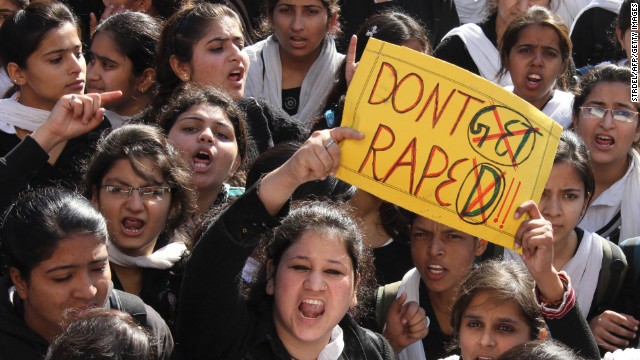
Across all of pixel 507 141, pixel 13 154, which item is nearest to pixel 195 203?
pixel 13 154

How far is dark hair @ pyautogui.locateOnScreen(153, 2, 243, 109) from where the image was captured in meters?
5.45

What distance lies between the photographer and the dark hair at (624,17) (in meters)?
6.26

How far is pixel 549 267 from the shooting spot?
363 centimetres

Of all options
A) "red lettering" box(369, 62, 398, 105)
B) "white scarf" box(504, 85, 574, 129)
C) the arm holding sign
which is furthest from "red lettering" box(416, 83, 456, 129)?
"white scarf" box(504, 85, 574, 129)

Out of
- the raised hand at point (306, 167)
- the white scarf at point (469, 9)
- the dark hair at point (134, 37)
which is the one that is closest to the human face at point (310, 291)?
the raised hand at point (306, 167)

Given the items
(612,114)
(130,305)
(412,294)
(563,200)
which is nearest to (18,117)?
(130,305)

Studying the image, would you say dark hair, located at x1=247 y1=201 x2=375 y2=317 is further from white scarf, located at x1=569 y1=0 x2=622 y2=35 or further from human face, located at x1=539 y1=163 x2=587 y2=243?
white scarf, located at x1=569 y1=0 x2=622 y2=35

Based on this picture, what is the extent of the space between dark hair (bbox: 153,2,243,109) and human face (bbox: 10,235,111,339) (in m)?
1.81

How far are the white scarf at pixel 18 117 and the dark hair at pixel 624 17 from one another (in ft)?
10.1

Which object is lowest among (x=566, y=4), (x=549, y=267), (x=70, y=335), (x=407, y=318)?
(x=70, y=335)

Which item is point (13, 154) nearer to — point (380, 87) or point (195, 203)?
point (195, 203)

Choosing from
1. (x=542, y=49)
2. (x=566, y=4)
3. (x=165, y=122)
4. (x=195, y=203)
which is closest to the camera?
(x=195, y=203)

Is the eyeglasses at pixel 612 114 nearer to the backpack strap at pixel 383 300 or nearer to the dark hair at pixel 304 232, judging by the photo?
the backpack strap at pixel 383 300

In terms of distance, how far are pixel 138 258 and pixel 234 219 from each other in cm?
87
